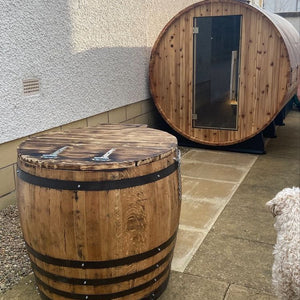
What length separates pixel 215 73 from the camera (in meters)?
6.67

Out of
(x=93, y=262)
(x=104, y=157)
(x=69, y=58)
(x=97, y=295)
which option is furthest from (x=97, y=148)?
(x=69, y=58)

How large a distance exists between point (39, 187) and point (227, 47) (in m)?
5.14

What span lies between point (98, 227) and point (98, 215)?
7 centimetres

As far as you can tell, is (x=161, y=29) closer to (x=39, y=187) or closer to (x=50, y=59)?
(x=50, y=59)

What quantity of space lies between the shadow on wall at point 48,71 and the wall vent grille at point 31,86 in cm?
5

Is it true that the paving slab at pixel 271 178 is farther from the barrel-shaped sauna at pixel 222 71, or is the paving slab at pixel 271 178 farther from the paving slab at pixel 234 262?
the paving slab at pixel 234 262

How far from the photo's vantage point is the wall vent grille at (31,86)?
12.6ft

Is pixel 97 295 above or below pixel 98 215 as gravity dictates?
below

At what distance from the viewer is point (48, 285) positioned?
2363 mm


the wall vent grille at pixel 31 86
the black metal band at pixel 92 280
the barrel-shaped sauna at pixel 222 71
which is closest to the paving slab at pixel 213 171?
the barrel-shaped sauna at pixel 222 71

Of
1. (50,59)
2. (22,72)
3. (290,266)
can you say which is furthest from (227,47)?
(290,266)

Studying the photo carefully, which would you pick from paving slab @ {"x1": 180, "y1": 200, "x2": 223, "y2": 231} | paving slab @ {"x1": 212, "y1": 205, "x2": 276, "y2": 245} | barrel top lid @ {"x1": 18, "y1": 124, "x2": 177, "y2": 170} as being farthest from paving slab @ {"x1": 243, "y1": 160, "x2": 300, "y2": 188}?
barrel top lid @ {"x1": 18, "y1": 124, "x2": 177, "y2": 170}

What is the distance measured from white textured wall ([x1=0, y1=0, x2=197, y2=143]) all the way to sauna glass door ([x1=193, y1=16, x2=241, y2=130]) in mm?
907

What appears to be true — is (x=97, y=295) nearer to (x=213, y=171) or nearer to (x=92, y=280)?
(x=92, y=280)
